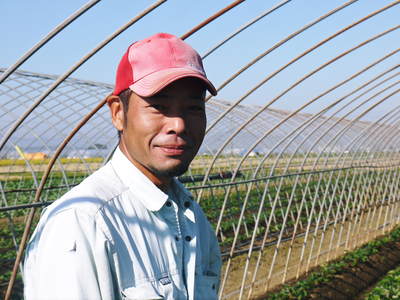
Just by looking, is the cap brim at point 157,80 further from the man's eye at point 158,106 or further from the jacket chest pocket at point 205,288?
the jacket chest pocket at point 205,288

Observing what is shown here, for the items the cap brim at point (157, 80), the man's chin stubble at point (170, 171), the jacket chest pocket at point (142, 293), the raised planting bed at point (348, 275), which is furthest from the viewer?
the raised planting bed at point (348, 275)

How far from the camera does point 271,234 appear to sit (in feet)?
39.2

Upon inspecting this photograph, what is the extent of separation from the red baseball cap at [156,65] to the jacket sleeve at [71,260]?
466 mm

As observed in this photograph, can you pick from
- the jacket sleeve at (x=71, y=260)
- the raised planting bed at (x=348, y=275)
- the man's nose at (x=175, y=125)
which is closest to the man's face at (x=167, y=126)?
the man's nose at (x=175, y=125)

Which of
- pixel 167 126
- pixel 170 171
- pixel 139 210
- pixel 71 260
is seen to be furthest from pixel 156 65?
pixel 71 260

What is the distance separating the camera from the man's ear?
1.64m

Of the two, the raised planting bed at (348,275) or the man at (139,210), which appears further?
the raised planting bed at (348,275)

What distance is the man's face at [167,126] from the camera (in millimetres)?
1540

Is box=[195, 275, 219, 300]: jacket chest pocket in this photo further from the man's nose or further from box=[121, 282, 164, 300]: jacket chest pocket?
the man's nose

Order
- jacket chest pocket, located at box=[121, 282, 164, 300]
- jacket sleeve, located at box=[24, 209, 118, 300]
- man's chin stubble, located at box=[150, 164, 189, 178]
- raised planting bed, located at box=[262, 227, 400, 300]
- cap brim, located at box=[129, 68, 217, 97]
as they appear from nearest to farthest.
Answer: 1. jacket sleeve, located at box=[24, 209, 118, 300]
2. jacket chest pocket, located at box=[121, 282, 164, 300]
3. cap brim, located at box=[129, 68, 217, 97]
4. man's chin stubble, located at box=[150, 164, 189, 178]
5. raised planting bed, located at box=[262, 227, 400, 300]

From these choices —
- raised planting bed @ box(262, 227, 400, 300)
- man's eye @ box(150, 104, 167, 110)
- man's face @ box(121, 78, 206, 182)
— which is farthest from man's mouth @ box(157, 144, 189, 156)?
raised planting bed @ box(262, 227, 400, 300)

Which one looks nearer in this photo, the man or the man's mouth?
the man

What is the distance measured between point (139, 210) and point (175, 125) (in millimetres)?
308

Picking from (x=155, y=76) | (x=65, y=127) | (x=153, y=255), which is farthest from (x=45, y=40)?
(x=65, y=127)
